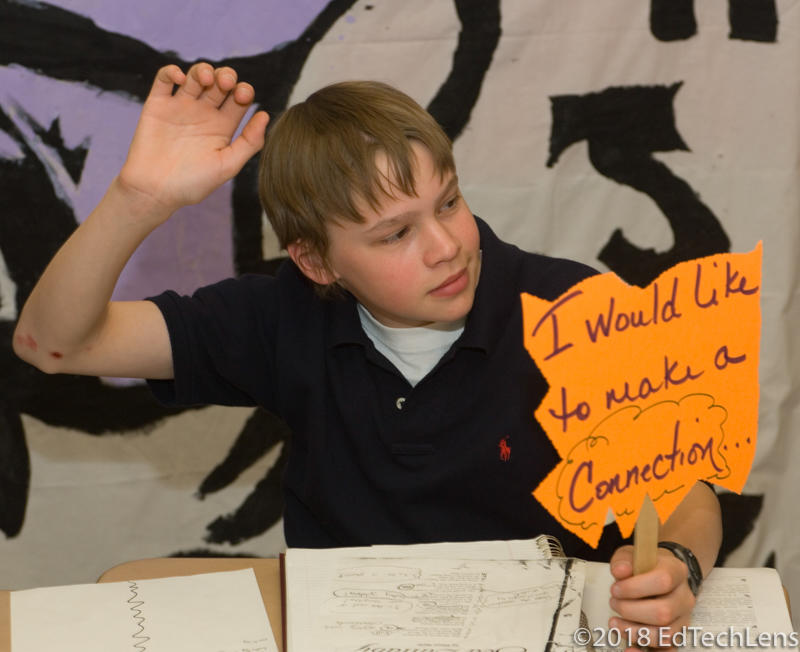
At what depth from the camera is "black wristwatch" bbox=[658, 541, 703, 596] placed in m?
0.83

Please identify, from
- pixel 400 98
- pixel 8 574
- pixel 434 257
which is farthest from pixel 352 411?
pixel 8 574

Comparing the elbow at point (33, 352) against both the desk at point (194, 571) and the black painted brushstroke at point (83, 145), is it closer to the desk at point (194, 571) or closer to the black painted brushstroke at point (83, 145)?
the desk at point (194, 571)

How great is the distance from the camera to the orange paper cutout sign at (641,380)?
0.71m

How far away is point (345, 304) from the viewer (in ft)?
3.71

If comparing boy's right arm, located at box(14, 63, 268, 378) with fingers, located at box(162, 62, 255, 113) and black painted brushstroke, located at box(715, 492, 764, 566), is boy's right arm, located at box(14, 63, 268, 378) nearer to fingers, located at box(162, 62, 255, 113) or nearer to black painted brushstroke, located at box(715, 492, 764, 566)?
fingers, located at box(162, 62, 255, 113)

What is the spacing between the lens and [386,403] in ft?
3.51

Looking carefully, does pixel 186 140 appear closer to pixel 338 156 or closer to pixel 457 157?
pixel 338 156

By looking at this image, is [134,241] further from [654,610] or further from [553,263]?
[654,610]

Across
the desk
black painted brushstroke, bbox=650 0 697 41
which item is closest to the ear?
the desk

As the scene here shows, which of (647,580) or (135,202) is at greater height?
(135,202)

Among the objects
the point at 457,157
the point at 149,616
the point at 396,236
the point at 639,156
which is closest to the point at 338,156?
the point at 396,236

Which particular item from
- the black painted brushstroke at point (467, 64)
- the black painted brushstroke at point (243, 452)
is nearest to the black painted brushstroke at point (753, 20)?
the black painted brushstroke at point (467, 64)

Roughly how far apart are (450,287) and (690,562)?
0.35m

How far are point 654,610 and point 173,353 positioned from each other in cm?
61
